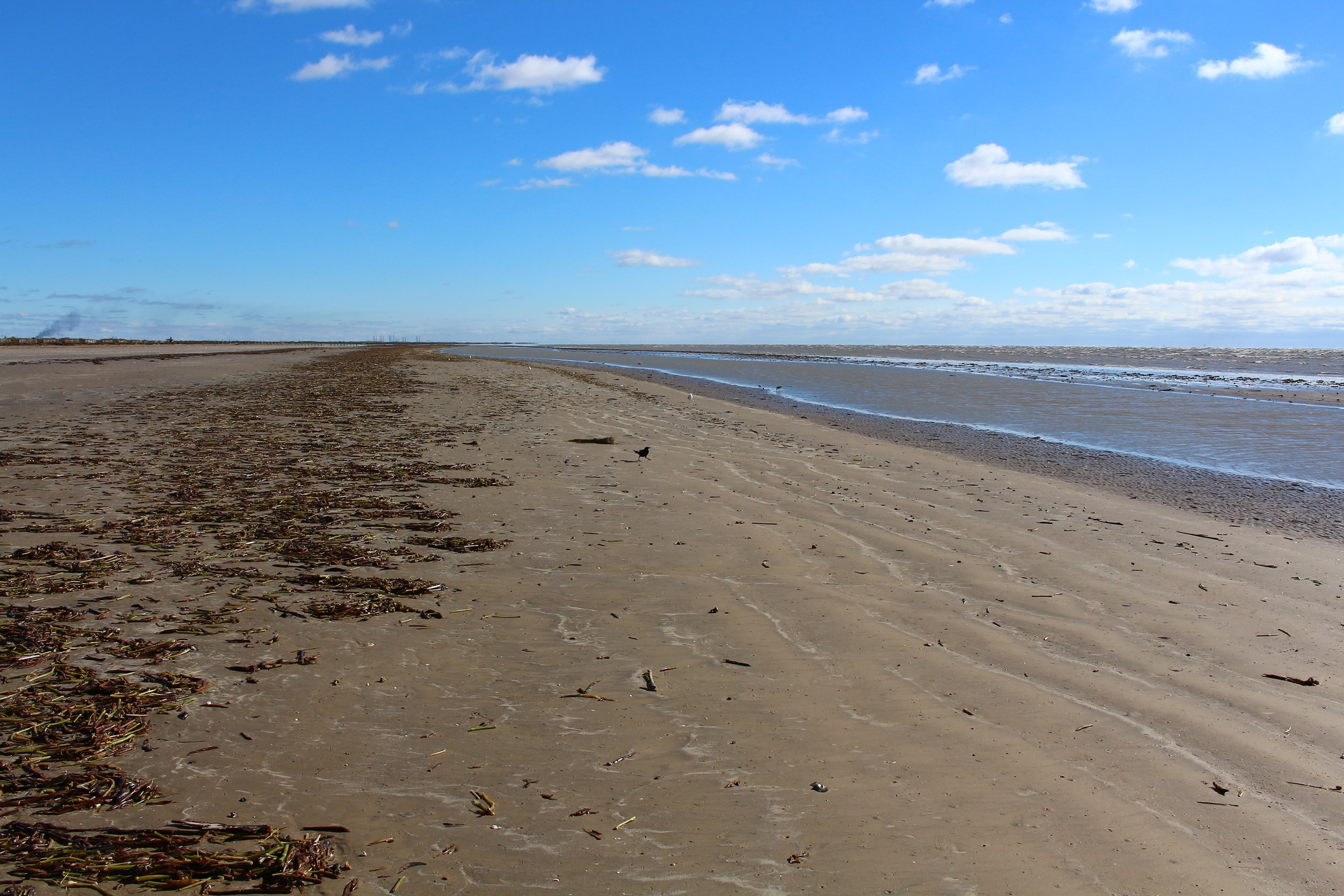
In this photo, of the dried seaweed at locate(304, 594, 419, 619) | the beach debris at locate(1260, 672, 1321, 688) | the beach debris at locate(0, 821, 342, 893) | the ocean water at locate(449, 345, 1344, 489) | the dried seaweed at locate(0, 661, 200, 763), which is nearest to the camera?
the beach debris at locate(0, 821, 342, 893)

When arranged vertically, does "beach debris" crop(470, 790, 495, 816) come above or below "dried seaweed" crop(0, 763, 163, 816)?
below

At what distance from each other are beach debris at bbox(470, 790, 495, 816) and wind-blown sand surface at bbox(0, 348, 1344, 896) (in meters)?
0.05

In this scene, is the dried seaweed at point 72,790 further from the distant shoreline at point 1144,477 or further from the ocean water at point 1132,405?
the ocean water at point 1132,405

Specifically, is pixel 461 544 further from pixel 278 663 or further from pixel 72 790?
pixel 72 790

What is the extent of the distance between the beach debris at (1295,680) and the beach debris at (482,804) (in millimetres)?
4545

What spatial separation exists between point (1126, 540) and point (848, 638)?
445 centimetres

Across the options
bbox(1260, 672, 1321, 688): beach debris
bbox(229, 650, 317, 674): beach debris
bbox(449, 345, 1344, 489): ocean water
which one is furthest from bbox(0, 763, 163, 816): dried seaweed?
bbox(449, 345, 1344, 489): ocean water

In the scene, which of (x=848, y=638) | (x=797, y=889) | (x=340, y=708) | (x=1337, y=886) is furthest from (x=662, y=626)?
(x=1337, y=886)

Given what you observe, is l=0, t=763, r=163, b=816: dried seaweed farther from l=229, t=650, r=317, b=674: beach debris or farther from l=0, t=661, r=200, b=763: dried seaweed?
l=229, t=650, r=317, b=674: beach debris

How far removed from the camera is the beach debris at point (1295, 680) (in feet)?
13.8

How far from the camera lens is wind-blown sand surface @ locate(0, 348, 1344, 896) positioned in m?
2.65

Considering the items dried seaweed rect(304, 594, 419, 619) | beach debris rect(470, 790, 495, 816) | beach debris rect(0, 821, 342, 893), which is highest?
dried seaweed rect(304, 594, 419, 619)

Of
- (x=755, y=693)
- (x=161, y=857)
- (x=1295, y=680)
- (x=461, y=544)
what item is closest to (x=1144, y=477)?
(x=1295, y=680)

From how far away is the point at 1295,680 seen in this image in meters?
4.26
